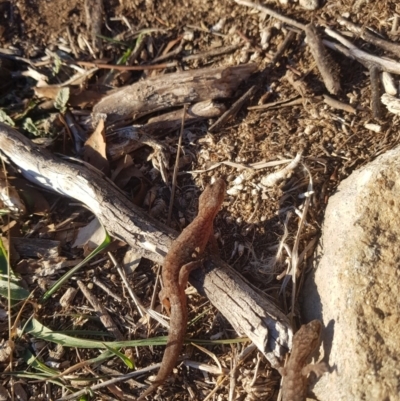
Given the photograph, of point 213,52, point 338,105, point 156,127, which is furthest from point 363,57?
point 156,127

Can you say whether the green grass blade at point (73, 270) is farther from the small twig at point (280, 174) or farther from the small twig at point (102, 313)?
the small twig at point (280, 174)

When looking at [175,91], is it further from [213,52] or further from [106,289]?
[106,289]

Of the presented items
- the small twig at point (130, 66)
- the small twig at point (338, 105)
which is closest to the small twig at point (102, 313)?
the small twig at point (130, 66)

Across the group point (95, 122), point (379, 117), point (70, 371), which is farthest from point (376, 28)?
point (70, 371)

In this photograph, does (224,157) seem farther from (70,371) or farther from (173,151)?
(70,371)

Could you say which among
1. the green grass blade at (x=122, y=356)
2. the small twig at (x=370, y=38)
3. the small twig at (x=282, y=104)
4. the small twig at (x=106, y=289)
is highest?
the small twig at (x=370, y=38)
